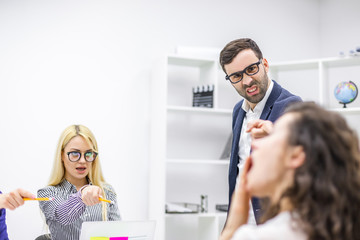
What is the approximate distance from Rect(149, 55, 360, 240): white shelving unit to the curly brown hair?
267 cm

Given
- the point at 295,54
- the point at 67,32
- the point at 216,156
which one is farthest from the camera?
the point at 295,54

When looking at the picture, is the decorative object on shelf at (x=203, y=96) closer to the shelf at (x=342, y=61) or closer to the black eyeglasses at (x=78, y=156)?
the shelf at (x=342, y=61)

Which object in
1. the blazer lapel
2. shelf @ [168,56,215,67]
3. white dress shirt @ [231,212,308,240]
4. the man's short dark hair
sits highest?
shelf @ [168,56,215,67]

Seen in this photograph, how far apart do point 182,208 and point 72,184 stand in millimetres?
1274

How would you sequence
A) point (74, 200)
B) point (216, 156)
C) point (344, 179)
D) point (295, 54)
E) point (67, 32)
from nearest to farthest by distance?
point (344, 179), point (74, 200), point (67, 32), point (216, 156), point (295, 54)

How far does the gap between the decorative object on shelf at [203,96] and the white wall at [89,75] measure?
0.44 meters

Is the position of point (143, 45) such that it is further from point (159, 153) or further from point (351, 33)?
point (351, 33)

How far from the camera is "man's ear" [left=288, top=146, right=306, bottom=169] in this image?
2.98 feet

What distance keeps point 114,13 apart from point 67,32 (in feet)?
1.45

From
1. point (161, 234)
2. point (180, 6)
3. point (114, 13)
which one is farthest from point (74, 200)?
point (180, 6)

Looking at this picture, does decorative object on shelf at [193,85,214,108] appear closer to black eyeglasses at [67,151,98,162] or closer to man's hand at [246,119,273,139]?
black eyeglasses at [67,151,98,162]

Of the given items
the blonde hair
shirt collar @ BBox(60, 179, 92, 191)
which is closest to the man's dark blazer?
the blonde hair

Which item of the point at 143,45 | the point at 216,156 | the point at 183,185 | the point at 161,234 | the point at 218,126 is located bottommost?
the point at 161,234

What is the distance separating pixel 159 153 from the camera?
361 cm
